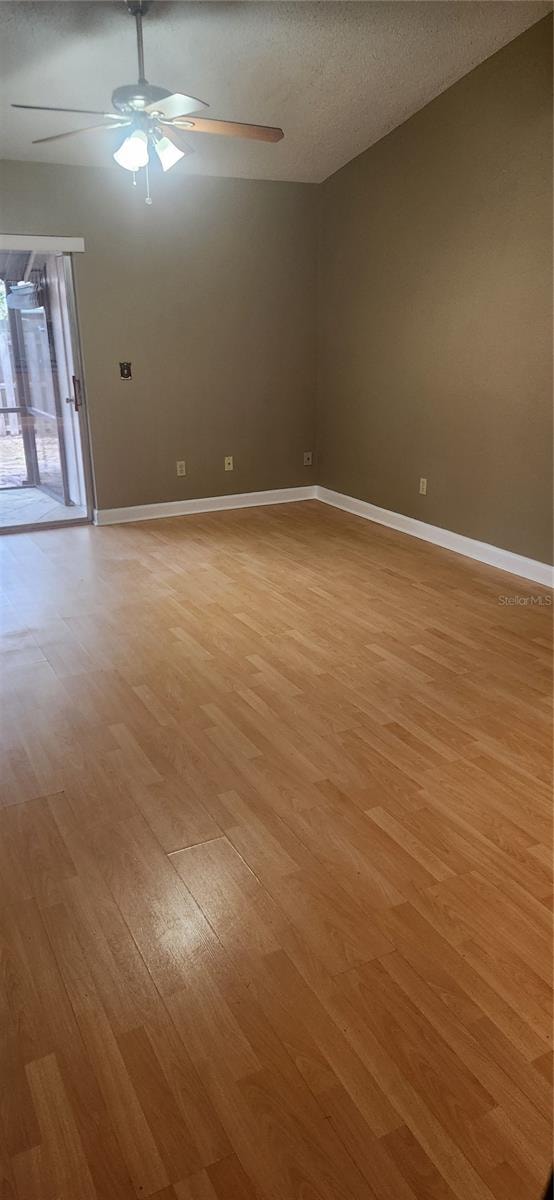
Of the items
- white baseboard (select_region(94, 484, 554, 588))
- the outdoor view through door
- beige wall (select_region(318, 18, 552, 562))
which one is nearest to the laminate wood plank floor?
white baseboard (select_region(94, 484, 554, 588))

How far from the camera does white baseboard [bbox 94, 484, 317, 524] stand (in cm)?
573

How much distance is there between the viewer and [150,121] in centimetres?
322

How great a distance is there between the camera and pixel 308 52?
3584 millimetres

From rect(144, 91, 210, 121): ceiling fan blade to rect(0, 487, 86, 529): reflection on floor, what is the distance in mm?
3123

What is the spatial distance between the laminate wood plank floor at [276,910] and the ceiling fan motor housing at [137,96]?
7.40 ft

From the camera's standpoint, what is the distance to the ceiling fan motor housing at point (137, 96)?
3.07 meters

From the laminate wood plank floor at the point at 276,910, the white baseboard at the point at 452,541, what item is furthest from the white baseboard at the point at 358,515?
the laminate wood plank floor at the point at 276,910

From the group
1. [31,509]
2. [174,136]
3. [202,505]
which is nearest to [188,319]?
[202,505]

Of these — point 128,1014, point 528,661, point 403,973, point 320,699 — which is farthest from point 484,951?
point 528,661

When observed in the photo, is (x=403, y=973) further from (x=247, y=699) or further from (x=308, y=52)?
(x=308, y=52)

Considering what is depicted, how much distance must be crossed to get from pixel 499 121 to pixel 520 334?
3.61 feet

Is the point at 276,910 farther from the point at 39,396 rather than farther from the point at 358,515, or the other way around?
the point at 39,396

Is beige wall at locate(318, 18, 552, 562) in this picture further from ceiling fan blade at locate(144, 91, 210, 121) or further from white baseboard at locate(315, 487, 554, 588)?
ceiling fan blade at locate(144, 91, 210, 121)

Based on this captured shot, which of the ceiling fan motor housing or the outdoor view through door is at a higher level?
the ceiling fan motor housing
